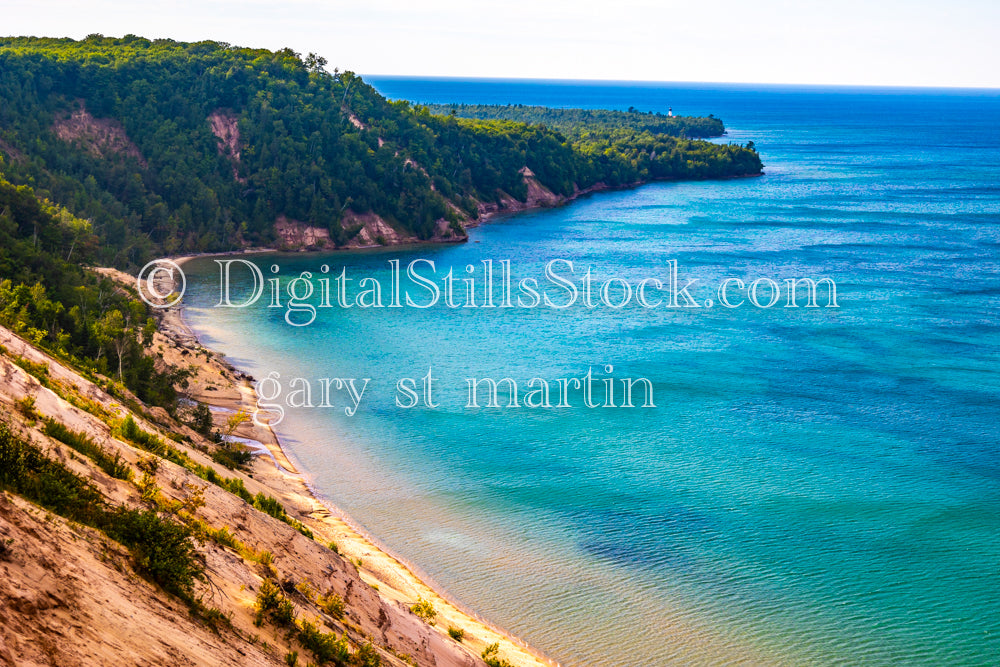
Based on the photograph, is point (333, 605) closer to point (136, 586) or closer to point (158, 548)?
point (158, 548)

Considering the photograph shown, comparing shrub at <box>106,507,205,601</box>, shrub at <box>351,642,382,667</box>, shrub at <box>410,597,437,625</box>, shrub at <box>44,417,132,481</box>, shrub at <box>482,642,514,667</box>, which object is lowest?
shrub at <box>482,642,514,667</box>

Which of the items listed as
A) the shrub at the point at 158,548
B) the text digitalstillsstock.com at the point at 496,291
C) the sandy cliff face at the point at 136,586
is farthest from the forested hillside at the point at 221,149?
the shrub at the point at 158,548

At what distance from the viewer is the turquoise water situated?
32.3 meters

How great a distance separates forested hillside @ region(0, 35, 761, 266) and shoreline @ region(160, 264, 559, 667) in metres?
34.9

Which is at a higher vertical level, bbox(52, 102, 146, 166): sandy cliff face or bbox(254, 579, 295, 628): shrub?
bbox(52, 102, 146, 166): sandy cliff face

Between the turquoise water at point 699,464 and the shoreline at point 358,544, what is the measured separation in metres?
0.64

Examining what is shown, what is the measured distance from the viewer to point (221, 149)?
11269 cm

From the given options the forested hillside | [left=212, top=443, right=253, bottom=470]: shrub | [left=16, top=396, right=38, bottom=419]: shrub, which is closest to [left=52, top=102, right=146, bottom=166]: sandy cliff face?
the forested hillside

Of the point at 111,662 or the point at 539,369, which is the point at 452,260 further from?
the point at 111,662

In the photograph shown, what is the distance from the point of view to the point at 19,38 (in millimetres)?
127688

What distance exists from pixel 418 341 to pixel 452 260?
34.4 m

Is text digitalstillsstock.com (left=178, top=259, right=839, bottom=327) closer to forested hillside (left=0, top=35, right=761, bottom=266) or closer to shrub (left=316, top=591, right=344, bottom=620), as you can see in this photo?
forested hillside (left=0, top=35, right=761, bottom=266)

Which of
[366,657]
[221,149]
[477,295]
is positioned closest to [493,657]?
[366,657]

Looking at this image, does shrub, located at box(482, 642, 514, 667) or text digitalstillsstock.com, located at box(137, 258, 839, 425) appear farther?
text digitalstillsstock.com, located at box(137, 258, 839, 425)
